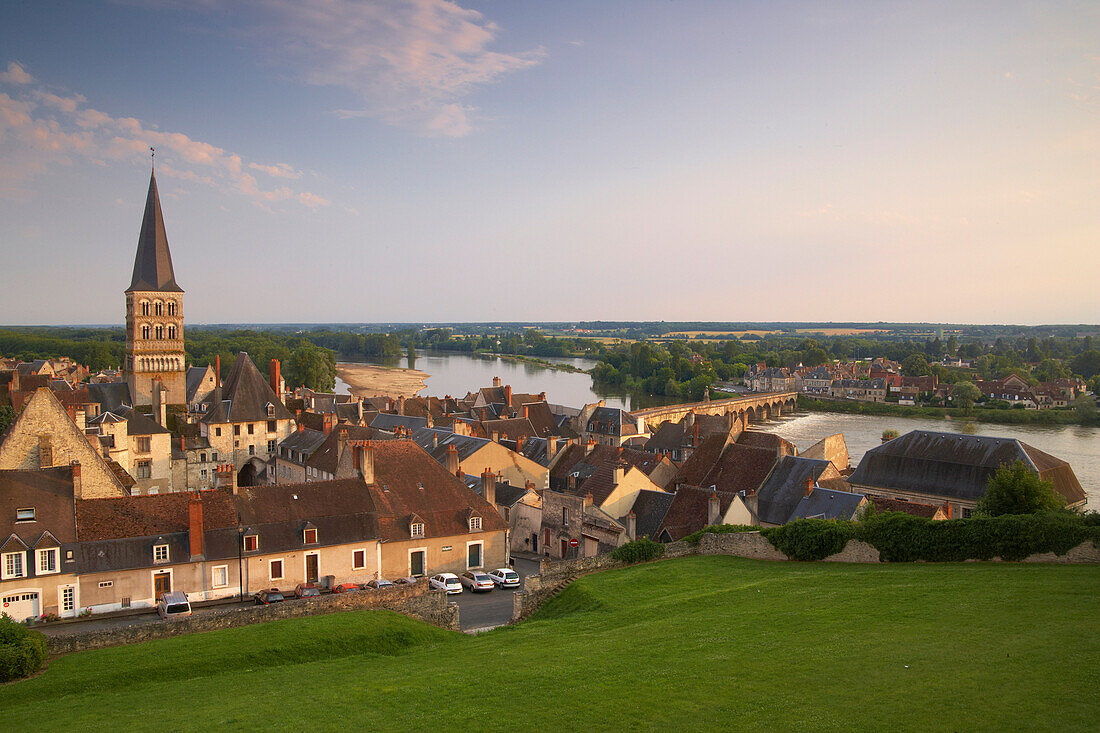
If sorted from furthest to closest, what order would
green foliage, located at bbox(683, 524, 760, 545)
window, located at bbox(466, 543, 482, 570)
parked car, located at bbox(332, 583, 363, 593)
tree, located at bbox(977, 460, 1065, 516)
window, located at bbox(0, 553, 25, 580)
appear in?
window, located at bbox(466, 543, 482, 570) < tree, located at bbox(977, 460, 1065, 516) < green foliage, located at bbox(683, 524, 760, 545) < parked car, located at bbox(332, 583, 363, 593) < window, located at bbox(0, 553, 25, 580)

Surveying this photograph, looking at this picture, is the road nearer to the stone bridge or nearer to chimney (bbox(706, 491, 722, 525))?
chimney (bbox(706, 491, 722, 525))

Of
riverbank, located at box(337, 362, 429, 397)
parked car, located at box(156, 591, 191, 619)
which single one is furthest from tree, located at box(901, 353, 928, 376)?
parked car, located at box(156, 591, 191, 619)

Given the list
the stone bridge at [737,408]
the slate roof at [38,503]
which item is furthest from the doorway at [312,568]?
the stone bridge at [737,408]

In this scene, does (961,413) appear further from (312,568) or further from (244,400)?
(312,568)

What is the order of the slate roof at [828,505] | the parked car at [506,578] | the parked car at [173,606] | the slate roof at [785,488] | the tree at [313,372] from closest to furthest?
the parked car at [173,606] < the parked car at [506,578] < the slate roof at [828,505] < the slate roof at [785,488] < the tree at [313,372]

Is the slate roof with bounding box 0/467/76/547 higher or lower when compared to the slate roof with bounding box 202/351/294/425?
lower

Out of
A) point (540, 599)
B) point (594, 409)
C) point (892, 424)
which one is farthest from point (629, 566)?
point (892, 424)

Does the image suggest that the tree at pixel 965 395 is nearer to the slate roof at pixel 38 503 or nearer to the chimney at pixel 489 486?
the chimney at pixel 489 486
